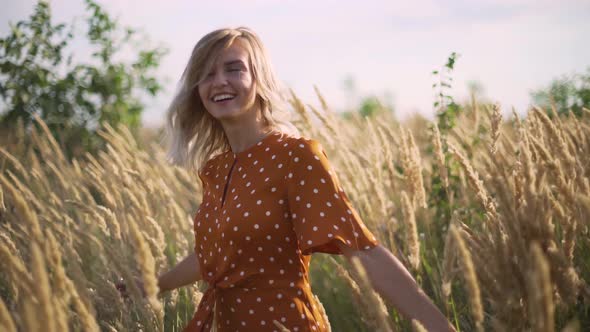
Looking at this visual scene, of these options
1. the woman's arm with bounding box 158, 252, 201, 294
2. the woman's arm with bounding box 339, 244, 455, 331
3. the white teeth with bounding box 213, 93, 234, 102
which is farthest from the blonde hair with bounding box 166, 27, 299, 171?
the woman's arm with bounding box 339, 244, 455, 331

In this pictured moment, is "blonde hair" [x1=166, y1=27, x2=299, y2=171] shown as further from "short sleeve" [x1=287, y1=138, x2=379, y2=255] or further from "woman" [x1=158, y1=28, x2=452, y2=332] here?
"short sleeve" [x1=287, y1=138, x2=379, y2=255]

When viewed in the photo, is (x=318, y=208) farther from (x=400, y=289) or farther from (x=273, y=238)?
(x=400, y=289)

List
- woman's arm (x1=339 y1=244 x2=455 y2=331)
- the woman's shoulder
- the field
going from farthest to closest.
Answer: the woman's shoulder, woman's arm (x1=339 y1=244 x2=455 y2=331), the field

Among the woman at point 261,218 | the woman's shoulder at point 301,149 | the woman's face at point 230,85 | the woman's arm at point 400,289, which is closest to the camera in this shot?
the woman's arm at point 400,289

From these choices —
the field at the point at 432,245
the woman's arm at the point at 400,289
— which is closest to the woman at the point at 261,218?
the woman's arm at the point at 400,289

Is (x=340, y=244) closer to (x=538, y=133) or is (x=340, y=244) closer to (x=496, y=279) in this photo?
(x=496, y=279)

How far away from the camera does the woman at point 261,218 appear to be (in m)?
1.36

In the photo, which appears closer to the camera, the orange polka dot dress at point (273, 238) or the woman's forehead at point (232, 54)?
the orange polka dot dress at point (273, 238)

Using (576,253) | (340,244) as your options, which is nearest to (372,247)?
(340,244)

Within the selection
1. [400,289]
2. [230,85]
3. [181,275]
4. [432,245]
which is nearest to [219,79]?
[230,85]

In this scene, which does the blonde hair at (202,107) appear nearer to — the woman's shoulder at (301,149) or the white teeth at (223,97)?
the white teeth at (223,97)

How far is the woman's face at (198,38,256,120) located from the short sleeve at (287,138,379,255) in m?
0.31

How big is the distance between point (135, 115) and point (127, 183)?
10.3 feet

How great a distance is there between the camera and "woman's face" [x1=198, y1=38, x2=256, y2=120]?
5.71 ft
